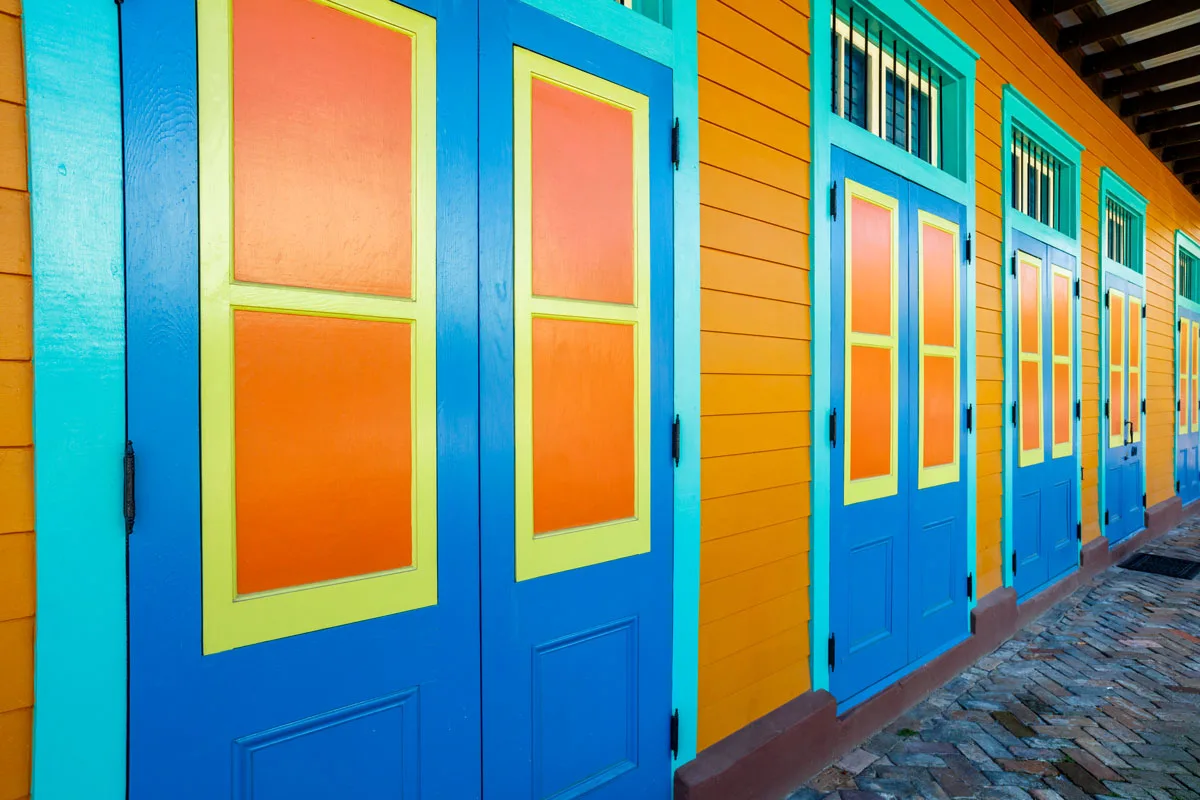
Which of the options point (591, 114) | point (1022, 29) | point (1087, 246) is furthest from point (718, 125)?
point (1087, 246)

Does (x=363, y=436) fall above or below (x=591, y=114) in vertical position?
below

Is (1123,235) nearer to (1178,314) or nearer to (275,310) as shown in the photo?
(1178,314)

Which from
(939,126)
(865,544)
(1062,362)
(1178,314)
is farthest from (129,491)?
(1178,314)

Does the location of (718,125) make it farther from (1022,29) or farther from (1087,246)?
(1087,246)

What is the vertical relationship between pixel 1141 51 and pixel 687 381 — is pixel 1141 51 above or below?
above

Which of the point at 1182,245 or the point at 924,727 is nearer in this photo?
the point at 924,727

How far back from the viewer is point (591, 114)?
2008 millimetres

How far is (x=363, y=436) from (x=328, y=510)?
0.61ft

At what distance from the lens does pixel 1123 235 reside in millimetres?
6992

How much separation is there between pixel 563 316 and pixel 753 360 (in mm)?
952

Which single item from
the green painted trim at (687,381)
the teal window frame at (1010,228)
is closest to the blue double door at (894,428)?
the teal window frame at (1010,228)

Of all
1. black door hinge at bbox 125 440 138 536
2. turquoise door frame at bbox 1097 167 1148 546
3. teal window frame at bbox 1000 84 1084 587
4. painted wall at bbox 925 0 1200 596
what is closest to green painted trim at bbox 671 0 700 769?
black door hinge at bbox 125 440 138 536

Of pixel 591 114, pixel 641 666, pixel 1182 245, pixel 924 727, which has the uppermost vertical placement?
pixel 1182 245

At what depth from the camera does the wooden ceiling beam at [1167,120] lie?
6.80 metres
